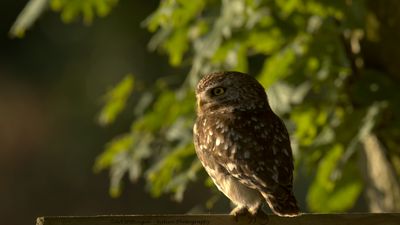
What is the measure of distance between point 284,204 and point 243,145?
14.9 inches

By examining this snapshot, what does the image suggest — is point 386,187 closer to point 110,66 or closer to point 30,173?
point 110,66

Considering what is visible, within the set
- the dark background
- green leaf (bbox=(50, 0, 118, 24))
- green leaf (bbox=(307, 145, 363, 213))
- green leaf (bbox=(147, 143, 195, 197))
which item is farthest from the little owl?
the dark background

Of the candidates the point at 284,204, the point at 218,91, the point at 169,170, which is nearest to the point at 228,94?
the point at 218,91

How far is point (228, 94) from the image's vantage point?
5715 mm

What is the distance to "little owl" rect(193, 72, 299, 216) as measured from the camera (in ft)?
17.0

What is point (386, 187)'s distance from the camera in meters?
7.26

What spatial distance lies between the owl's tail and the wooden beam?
0.09 meters

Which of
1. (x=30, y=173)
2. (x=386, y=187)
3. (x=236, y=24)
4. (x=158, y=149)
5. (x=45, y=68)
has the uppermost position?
(x=236, y=24)

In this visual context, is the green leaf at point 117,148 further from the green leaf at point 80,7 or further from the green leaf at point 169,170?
the green leaf at point 80,7

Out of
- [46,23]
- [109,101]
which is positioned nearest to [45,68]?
[46,23]

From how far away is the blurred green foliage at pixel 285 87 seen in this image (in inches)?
263

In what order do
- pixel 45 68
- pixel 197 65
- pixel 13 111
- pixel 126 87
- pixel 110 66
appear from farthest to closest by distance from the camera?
pixel 13 111 → pixel 45 68 → pixel 110 66 → pixel 126 87 → pixel 197 65

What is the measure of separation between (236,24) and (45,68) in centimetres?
1741

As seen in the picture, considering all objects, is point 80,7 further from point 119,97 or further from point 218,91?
point 218,91
